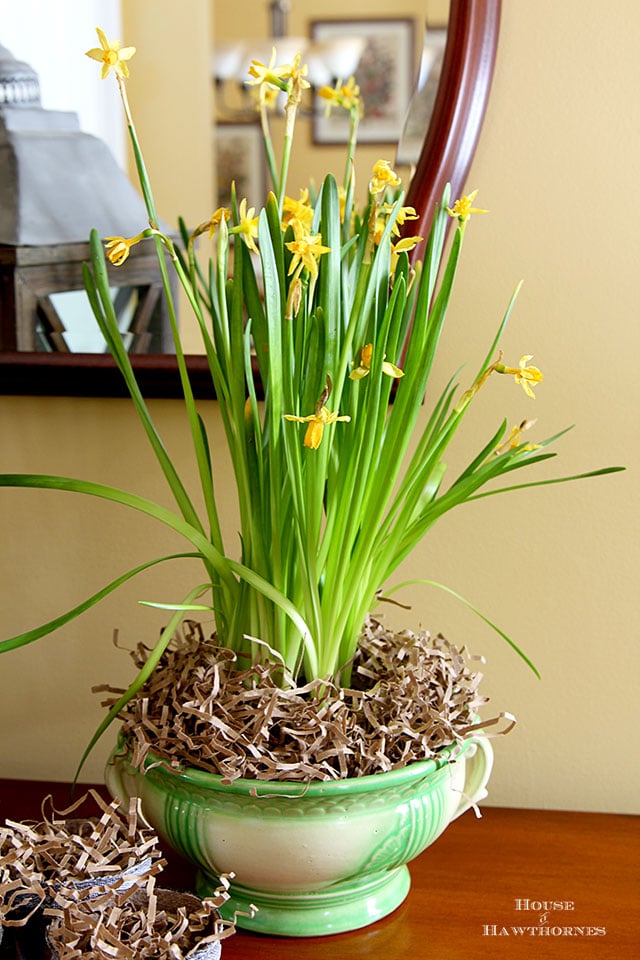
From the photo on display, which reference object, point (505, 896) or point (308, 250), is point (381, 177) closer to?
point (308, 250)

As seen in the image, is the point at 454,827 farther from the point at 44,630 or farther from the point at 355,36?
the point at 355,36

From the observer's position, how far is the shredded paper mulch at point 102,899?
1.88 feet

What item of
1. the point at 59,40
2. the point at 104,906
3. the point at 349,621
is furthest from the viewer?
the point at 59,40

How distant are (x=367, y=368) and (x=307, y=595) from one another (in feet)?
0.51

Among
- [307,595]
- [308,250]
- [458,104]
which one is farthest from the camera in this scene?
[458,104]

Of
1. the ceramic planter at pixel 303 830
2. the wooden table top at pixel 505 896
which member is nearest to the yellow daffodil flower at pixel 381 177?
the ceramic planter at pixel 303 830

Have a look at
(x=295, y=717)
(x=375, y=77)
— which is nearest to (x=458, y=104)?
(x=375, y=77)

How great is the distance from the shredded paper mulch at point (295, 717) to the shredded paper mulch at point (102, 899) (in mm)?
59

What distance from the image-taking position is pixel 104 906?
585 mm

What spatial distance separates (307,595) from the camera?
2.18 ft

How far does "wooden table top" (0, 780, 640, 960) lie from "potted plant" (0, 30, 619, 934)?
0.07 feet

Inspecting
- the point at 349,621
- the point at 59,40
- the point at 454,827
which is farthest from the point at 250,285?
the point at 454,827

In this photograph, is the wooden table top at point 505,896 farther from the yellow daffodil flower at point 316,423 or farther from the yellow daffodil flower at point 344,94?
the yellow daffodil flower at point 344,94

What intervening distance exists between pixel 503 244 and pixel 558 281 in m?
0.06
